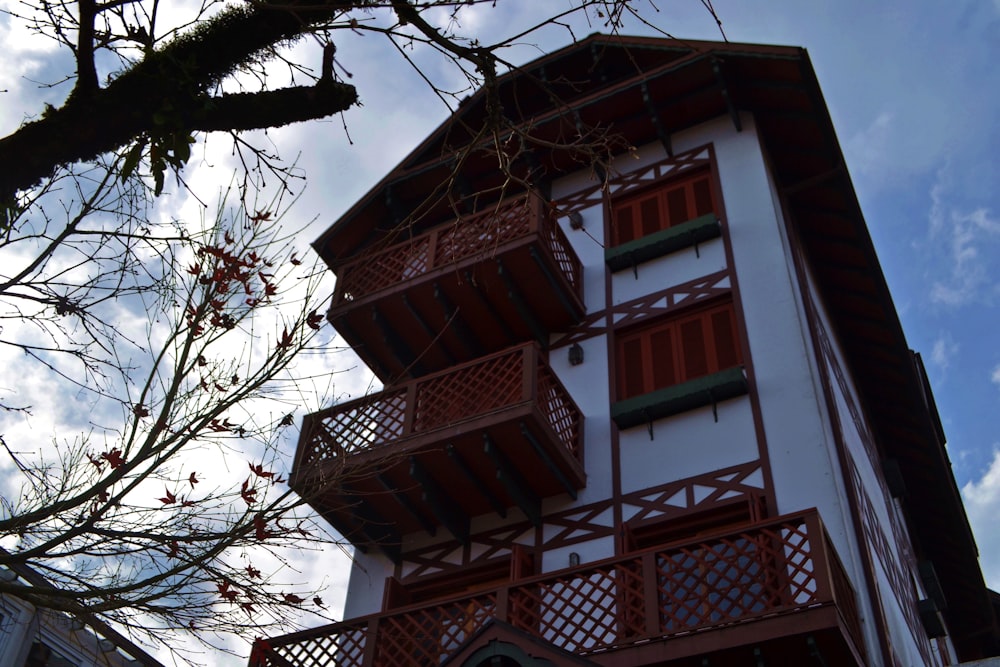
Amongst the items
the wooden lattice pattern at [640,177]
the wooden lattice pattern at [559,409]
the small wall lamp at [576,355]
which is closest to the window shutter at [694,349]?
the small wall lamp at [576,355]

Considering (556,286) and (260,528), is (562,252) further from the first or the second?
(260,528)

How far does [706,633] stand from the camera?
9.21 metres

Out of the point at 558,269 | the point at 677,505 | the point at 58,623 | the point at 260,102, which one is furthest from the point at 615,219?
the point at 260,102

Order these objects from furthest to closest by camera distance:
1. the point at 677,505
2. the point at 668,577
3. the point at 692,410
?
the point at 692,410
the point at 677,505
the point at 668,577

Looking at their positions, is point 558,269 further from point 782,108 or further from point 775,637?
point 775,637

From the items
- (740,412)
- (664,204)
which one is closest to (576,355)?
(740,412)

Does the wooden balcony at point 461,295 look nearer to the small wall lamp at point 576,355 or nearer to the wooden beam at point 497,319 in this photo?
the wooden beam at point 497,319

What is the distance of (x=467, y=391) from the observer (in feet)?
44.2

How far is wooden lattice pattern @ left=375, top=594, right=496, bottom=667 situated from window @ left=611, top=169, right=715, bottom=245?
6954mm

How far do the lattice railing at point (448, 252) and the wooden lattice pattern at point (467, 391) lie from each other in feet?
6.06

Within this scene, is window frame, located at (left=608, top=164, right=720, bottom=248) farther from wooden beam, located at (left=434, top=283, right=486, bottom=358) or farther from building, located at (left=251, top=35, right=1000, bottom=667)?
wooden beam, located at (left=434, top=283, right=486, bottom=358)

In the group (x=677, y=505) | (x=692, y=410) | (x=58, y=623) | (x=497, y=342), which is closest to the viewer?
(x=677, y=505)

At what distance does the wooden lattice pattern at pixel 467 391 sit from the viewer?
13008 mm

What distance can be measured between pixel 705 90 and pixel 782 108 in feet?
4.08
